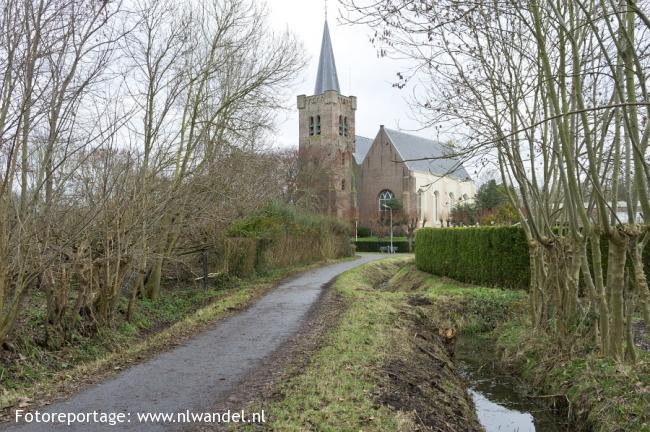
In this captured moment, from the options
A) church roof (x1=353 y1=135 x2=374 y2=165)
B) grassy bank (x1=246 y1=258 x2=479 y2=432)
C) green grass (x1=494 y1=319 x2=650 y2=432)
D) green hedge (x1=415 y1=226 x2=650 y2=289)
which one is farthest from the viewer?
church roof (x1=353 y1=135 x2=374 y2=165)

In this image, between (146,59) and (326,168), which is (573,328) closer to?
(146,59)

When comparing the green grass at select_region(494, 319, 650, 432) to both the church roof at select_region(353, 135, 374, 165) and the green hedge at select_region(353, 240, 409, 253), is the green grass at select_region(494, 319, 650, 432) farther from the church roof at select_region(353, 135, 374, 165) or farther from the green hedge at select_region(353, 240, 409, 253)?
the church roof at select_region(353, 135, 374, 165)

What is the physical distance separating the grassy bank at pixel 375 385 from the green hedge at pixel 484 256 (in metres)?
5.84

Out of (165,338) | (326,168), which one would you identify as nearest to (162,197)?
(165,338)

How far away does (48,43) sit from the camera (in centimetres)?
637

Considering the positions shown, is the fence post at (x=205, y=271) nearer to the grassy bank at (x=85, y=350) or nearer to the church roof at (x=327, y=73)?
the grassy bank at (x=85, y=350)

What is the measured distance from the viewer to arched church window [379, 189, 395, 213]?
59.1m

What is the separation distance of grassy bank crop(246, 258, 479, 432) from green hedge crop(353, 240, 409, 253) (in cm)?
3648

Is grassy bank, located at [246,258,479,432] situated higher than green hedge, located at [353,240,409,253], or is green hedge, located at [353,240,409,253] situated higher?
green hedge, located at [353,240,409,253]

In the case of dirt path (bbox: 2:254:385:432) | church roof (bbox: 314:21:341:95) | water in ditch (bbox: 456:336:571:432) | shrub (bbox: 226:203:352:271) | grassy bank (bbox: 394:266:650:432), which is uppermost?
church roof (bbox: 314:21:341:95)

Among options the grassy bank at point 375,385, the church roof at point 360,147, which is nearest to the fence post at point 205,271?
the grassy bank at point 375,385

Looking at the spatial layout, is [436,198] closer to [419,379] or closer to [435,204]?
[435,204]

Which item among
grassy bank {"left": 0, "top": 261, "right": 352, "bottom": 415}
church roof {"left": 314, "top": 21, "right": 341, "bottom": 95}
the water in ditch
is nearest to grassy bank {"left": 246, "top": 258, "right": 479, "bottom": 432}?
the water in ditch

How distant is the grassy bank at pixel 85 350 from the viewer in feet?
20.8
